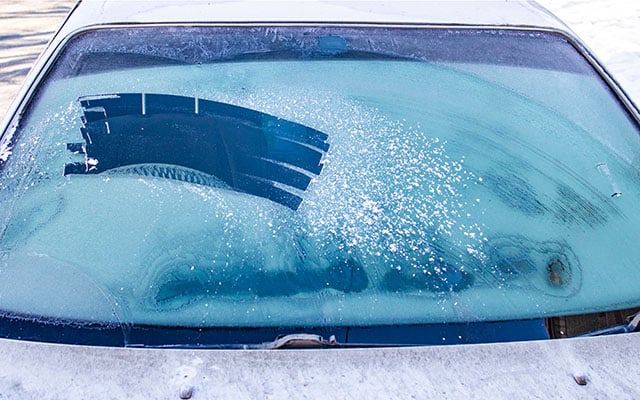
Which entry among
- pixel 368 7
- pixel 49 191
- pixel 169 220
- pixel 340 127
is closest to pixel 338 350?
pixel 169 220

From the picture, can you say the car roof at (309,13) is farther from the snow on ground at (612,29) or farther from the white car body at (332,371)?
the snow on ground at (612,29)

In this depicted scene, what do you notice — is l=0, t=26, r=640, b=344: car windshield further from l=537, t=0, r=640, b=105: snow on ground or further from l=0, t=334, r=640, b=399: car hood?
l=537, t=0, r=640, b=105: snow on ground

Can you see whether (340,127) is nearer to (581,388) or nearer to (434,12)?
(434,12)

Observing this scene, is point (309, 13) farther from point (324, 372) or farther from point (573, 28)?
point (573, 28)

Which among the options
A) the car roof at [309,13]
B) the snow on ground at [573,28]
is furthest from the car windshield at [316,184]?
the snow on ground at [573,28]

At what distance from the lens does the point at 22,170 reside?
1.32 meters

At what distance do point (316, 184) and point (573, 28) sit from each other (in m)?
5.49

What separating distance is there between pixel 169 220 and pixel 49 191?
0.30 metres

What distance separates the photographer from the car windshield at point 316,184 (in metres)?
1.12

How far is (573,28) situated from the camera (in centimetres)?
581

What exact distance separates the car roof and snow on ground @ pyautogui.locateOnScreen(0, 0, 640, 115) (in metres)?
2.82

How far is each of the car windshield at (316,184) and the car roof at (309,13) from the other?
48 mm

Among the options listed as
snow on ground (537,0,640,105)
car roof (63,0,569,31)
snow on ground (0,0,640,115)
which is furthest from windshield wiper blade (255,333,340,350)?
snow on ground (537,0,640,105)

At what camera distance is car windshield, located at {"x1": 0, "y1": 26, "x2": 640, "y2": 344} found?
1119mm
